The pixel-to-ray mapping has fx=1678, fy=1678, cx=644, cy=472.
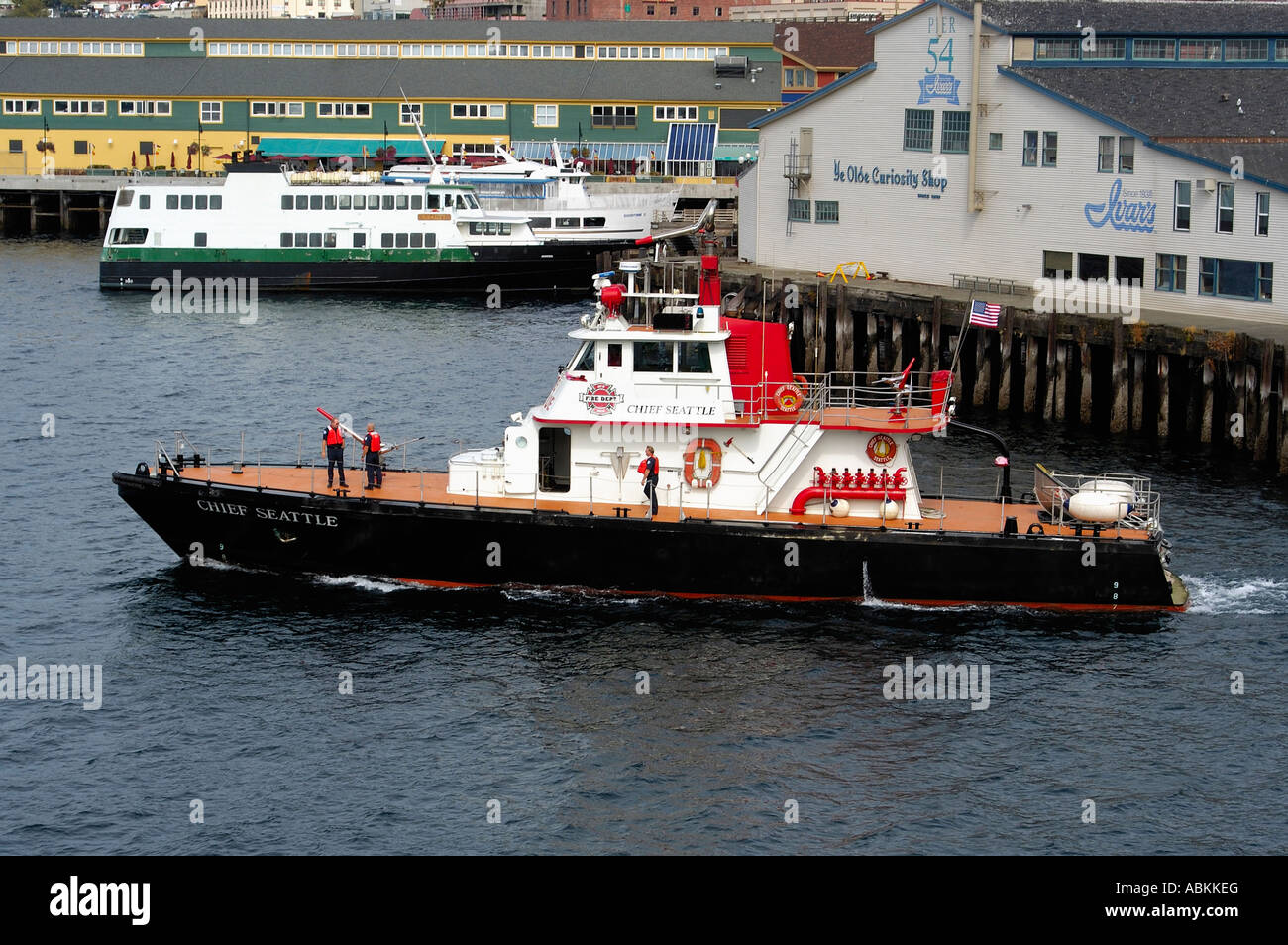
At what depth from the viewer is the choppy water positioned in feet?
81.9

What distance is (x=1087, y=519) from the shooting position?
3356cm

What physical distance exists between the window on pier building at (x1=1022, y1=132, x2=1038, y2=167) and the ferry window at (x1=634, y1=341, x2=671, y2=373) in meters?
27.0

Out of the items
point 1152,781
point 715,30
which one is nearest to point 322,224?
point 715,30

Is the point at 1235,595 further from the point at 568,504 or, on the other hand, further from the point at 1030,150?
the point at 1030,150

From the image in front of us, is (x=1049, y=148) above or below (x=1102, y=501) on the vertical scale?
above

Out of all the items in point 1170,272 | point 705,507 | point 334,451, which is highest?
point 1170,272

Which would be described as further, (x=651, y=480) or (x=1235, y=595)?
(x=1235, y=595)

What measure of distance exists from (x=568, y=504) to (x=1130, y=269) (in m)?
27.4

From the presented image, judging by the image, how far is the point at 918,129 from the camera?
197 ft

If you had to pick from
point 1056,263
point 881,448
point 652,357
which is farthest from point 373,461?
point 1056,263

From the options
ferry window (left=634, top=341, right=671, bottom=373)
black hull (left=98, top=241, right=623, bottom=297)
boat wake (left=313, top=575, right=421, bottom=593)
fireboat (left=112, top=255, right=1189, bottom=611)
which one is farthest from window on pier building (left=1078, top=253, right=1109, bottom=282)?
black hull (left=98, top=241, right=623, bottom=297)

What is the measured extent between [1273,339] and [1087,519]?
49.0 feet

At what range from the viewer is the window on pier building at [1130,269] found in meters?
53.8

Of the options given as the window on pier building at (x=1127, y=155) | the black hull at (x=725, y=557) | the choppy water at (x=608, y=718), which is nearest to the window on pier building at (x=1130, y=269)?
the window on pier building at (x=1127, y=155)
